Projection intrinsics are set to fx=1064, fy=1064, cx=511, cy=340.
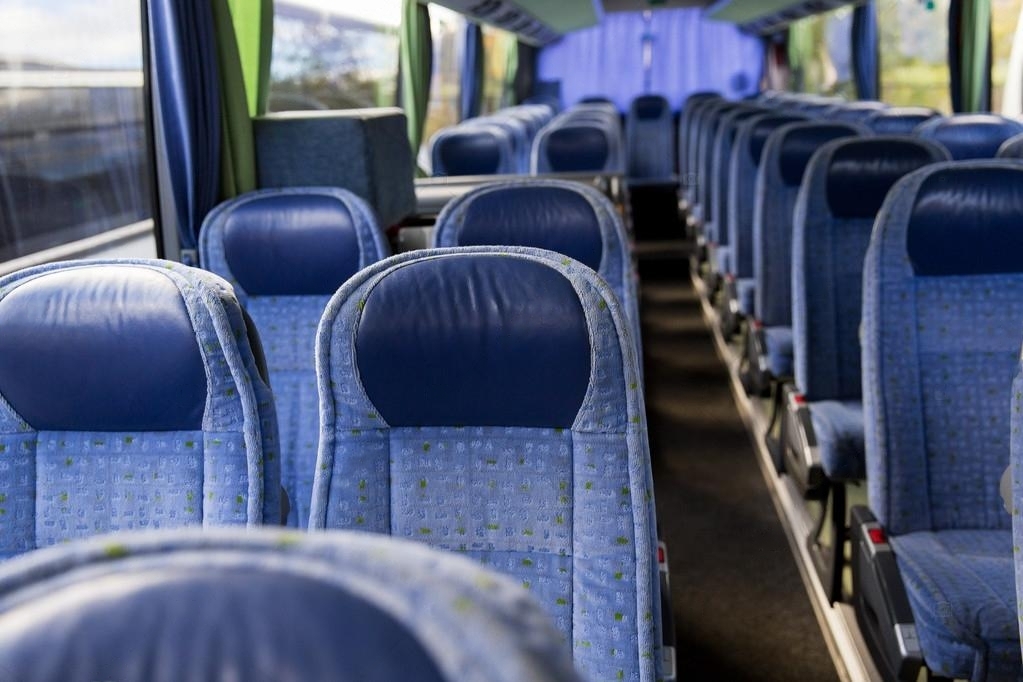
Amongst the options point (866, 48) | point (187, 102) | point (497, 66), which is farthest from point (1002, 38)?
point (187, 102)

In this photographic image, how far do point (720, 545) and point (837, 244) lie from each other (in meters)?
1.19

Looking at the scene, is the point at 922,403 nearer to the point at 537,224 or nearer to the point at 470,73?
the point at 537,224

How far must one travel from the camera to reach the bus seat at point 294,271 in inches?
110

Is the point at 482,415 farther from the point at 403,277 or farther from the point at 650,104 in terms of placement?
the point at 650,104

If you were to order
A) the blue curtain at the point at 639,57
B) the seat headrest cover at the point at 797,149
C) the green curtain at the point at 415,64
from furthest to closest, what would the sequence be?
the blue curtain at the point at 639,57 < the green curtain at the point at 415,64 < the seat headrest cover at the point at 797,149

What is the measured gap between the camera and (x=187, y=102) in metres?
3.25

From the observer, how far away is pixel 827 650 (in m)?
3.13

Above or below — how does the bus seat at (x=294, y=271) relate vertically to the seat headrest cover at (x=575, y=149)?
below

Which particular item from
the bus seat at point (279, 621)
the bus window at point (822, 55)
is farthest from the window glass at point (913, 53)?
the bus seat at point (279, 621)

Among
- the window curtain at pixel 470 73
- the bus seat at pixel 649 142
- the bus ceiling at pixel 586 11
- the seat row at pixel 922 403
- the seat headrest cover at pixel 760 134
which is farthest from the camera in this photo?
the bus seat at pixel 649 142

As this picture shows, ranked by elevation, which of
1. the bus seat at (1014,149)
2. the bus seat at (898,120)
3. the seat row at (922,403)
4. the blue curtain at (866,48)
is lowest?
the seat row at (922,403)

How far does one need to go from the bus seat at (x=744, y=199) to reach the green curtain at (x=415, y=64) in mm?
2099

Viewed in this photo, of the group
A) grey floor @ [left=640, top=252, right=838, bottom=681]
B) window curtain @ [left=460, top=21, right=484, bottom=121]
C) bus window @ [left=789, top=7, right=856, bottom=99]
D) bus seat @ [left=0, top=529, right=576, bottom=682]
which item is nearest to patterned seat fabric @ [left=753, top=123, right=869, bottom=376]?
grey floor @ [left=640, top=252, right=838, bottom=681]

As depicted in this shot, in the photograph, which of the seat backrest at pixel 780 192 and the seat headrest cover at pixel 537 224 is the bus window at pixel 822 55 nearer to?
the seat backrest at pixel 780 192
